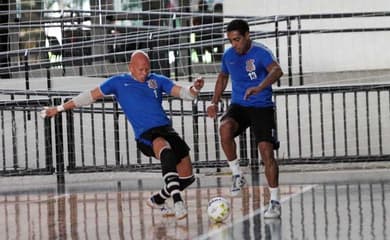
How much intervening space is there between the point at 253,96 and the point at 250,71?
0.26 m

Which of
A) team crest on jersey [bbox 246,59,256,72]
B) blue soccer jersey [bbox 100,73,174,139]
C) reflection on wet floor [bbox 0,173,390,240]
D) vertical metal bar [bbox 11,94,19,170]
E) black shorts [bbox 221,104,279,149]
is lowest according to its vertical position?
reflection on wet floor [bbox 0,173,390,240]

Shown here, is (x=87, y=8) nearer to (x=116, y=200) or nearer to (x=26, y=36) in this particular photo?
(x=26, y=36)

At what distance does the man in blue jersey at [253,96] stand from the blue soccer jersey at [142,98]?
0.53 meters

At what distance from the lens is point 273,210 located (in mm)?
10000

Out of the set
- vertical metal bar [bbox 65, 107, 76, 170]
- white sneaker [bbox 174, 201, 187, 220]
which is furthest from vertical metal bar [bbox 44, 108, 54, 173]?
white sneaker [bbox 174, 201, 187, 220]

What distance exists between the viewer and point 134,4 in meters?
22.9

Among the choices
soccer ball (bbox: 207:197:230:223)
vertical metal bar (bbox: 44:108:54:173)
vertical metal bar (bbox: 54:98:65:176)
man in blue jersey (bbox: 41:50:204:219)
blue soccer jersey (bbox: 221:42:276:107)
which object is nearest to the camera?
soccer ball (bbox: 207:197:230:223)

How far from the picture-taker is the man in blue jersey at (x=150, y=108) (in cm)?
1043

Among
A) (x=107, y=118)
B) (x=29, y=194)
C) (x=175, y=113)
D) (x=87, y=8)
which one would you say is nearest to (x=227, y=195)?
(x=29, y=194)

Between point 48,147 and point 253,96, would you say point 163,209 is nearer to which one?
point 253,96

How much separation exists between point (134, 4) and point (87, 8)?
2.02 metres

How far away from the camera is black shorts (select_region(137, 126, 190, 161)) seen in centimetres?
1043

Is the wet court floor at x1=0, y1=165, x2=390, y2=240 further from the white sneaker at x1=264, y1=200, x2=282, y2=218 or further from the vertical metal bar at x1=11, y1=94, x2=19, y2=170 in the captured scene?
the vertical metal bar at x1=11, y1=94, x2=19, y2=170

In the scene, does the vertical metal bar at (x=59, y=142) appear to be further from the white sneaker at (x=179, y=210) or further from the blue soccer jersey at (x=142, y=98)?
the white sneaker at (x=179, y=210)
